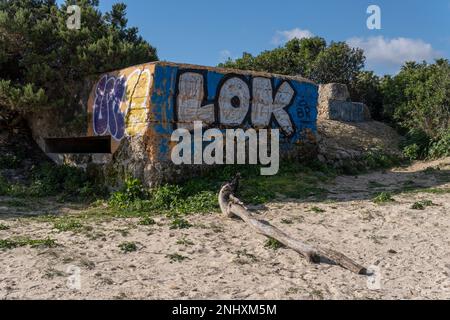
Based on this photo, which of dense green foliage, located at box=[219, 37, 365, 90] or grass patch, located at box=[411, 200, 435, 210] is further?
dense green foliage, located at box=[219, 37, 365, 90]

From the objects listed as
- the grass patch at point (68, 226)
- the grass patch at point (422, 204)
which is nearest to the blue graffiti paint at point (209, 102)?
the grass patch at point (68, 226)

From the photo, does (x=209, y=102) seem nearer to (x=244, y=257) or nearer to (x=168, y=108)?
(x=168, y=108)

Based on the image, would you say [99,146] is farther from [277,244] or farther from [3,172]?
[277,244]

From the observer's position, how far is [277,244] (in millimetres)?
6668

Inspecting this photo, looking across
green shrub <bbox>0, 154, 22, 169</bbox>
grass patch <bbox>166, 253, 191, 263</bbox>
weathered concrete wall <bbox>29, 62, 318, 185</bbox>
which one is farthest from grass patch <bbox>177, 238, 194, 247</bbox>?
green shrub <bbox>0, 154, 22, 169</bbox>

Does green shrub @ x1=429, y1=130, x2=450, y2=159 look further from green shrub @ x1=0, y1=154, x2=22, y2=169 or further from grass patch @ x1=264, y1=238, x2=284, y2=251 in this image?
green shrub @ x1=0, y1=154, x2=22, y2=169

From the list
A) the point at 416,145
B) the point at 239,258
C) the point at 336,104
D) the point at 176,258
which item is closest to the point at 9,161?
the point at 176,258

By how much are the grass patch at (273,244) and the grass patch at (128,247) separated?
180cm

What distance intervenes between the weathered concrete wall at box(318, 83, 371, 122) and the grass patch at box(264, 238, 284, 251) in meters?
11.7

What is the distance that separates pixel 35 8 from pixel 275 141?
7.53 meters

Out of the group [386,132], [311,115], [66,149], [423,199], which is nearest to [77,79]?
Result: [66,149]

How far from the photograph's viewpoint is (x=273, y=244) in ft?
21.8

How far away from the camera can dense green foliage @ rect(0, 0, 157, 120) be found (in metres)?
11.3

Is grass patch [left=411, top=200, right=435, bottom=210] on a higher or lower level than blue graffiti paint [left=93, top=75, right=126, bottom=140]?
lower
